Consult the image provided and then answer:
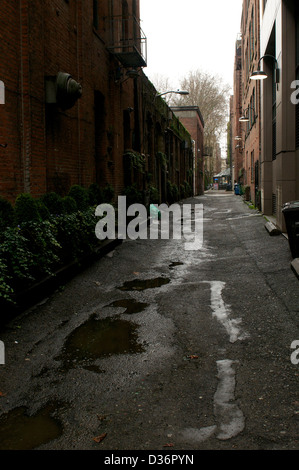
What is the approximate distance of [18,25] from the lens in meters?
8.38

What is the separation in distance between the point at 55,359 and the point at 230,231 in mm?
9837

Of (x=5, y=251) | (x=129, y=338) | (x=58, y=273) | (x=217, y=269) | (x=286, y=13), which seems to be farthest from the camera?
(x=286, y=13)

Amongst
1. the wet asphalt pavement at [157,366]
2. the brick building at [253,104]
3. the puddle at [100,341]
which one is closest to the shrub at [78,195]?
the wet asphalt pavement at [157,366]

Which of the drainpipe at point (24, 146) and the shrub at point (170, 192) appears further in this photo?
the shrub at point (170, 192)

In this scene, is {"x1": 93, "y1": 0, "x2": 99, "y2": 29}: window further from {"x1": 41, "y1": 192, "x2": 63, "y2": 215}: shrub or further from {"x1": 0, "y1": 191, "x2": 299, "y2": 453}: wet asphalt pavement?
{"x1": 0, "y1": 191, "x2": 299, "y2": 453}: wet asphalt pavement

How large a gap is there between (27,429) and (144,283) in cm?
425

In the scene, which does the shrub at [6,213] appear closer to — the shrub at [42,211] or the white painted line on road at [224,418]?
the shrub at [42,211]

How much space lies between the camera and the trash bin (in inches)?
275

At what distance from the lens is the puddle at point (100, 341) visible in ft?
13.8

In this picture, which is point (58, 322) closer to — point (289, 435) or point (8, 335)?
point (8, 335)

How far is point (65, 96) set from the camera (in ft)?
30.4

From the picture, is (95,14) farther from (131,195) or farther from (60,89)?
(131,195)

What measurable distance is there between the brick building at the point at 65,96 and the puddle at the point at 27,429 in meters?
5.51

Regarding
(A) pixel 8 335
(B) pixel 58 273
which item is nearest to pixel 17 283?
(A) pixel 8 335
